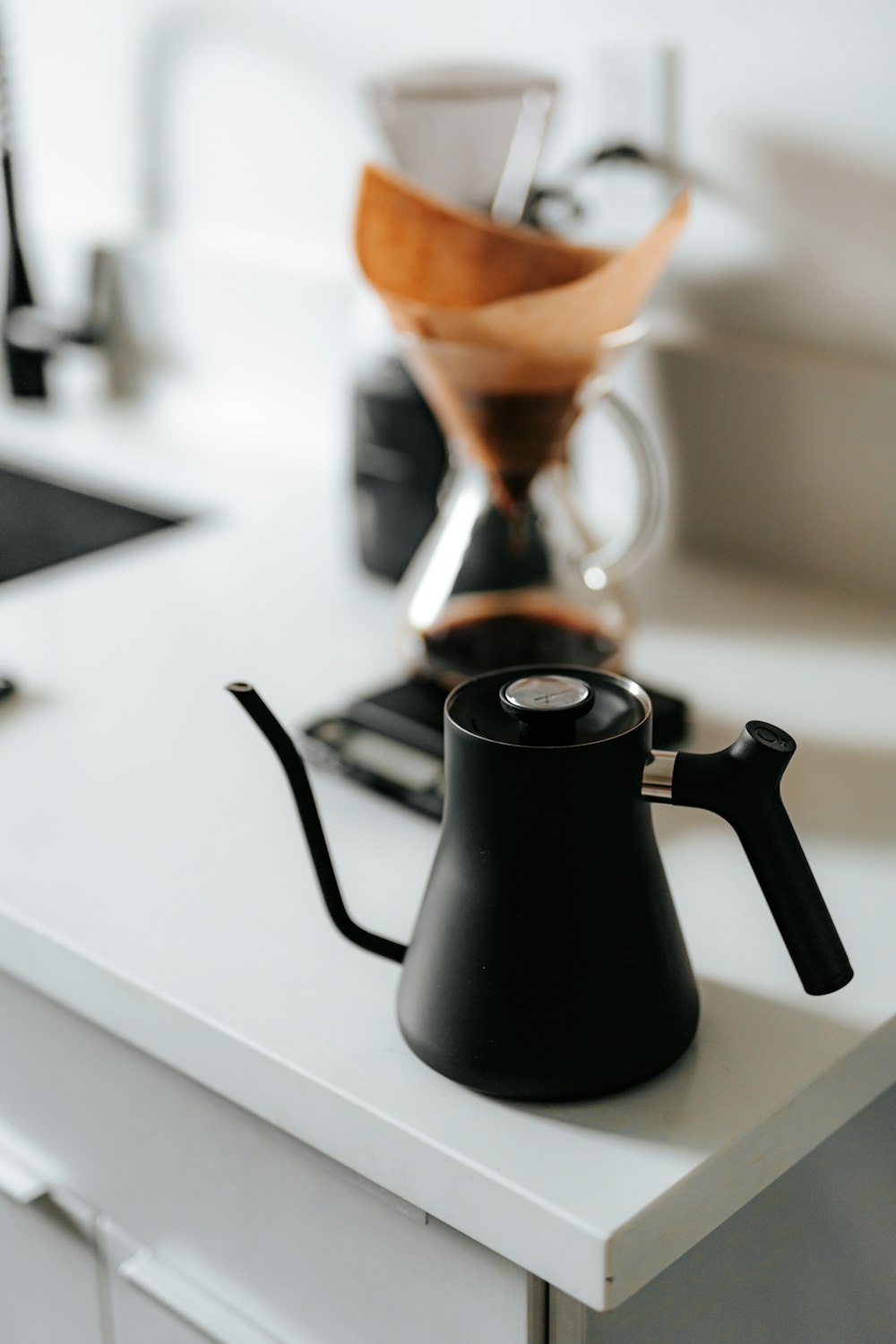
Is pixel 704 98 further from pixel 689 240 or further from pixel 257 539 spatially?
pixel 257 539

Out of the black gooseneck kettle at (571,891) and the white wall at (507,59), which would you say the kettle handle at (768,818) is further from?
the white wall at (507,59)

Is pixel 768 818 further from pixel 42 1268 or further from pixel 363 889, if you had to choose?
pixel 42 1268

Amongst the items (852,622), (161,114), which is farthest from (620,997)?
(161,114)

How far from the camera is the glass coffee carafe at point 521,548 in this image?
857mm

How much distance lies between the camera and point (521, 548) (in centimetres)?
91

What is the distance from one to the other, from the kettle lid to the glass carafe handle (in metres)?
0.32

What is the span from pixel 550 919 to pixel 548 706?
0.08 metres

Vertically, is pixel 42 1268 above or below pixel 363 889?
below

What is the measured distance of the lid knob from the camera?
1.73 ft

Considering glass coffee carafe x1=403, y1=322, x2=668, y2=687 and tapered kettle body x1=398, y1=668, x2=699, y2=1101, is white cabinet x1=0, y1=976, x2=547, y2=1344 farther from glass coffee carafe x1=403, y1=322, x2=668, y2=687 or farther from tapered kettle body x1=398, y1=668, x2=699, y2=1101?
glass coffee carafe x1=403, y1=322, x2=668, y2=687

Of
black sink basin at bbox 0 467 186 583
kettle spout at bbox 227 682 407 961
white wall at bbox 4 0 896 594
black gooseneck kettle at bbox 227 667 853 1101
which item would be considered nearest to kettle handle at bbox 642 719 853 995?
black gooseneck kettle at bbox 227 667 853 1101

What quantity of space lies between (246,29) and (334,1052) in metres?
1.10

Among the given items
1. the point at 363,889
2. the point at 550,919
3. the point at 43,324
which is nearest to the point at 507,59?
the point at 43,324

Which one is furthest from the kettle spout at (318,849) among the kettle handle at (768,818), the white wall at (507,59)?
the white wall at (507,59)
